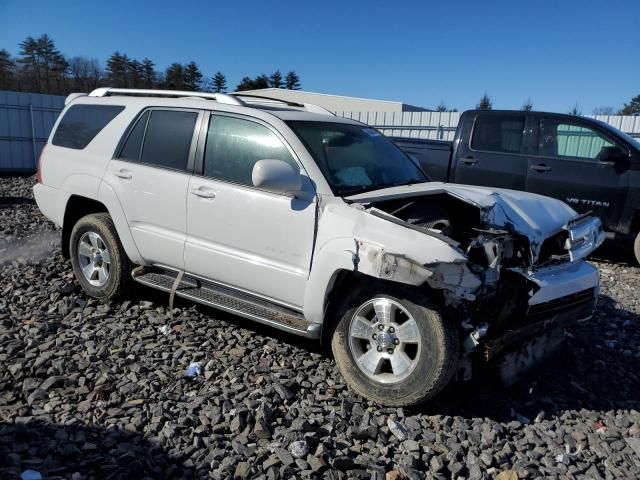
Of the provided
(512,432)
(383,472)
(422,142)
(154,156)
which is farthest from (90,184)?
(422,142)

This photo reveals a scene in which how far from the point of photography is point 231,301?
401 centimetres

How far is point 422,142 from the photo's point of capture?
26.8ft

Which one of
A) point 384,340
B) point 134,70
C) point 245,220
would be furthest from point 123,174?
point 134,70

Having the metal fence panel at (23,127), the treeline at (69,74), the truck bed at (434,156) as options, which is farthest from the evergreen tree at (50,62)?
the truck bed at (434,156)

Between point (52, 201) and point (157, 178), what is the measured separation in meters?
1.55

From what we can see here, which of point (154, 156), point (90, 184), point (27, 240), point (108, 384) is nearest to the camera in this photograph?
point (108, 384)

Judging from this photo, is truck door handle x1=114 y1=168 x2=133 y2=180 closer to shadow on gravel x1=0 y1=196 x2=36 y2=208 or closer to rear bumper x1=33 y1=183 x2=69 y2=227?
rear bumper x1=33 y1=183 x2=69 y2=227

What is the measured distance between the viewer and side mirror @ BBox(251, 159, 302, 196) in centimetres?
342

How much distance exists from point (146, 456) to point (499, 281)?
2.27 meters

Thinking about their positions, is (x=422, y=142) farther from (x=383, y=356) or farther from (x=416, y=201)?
(x=383, y=356)

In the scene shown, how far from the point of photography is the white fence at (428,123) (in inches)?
557

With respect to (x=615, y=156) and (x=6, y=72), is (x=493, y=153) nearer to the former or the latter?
(x=615, y=156)

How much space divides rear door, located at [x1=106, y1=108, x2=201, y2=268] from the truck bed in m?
4.33

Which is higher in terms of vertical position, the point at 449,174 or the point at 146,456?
the point at 449,174
